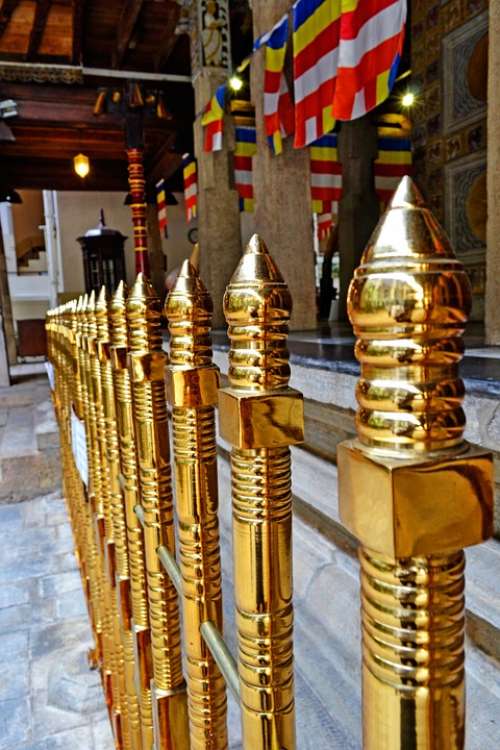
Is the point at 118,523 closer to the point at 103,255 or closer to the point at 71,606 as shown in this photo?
the point at 71,606

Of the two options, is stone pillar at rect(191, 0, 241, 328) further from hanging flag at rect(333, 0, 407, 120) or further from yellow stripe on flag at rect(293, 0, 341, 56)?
hanging flag at rect(333, 0, 407, 120)

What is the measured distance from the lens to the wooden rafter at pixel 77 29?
→ 20.3ft

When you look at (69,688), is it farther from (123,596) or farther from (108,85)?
(108,85)

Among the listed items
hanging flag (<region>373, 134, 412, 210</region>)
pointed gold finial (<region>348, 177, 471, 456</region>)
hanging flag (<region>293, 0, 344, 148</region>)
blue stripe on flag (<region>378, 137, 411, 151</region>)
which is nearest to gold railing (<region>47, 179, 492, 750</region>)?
pointed gold finial (<region>348, 177, 471, 456</region>)

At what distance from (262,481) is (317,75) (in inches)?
119

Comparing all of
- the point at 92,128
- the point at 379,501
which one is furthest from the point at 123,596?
the point at 92,128

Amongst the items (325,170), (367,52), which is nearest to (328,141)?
(325,170)

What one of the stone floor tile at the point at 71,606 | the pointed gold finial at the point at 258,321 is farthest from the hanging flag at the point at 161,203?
the pointed gold finial at the point at 258,321

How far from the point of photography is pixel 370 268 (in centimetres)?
32

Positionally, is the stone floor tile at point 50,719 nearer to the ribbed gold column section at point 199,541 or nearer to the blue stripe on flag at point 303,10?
the ribbed gold column section at point 199,541

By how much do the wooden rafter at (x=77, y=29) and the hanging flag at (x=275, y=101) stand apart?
3.88 metres

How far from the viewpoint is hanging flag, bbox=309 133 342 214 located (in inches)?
217

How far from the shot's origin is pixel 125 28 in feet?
21.7

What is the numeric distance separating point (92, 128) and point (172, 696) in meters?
8.38
